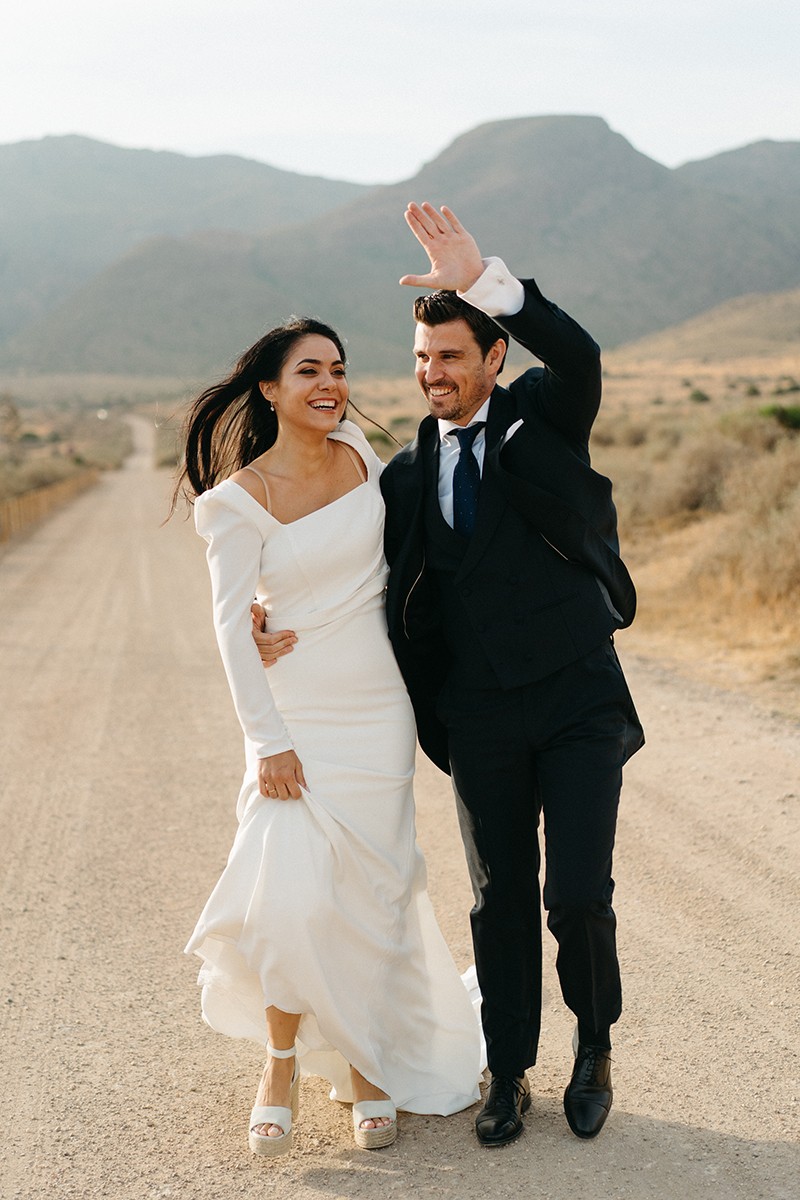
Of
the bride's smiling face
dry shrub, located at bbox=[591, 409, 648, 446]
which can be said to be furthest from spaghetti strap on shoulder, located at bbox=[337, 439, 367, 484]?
dry shrub, located at bbox=[591, 409, 648, 446]

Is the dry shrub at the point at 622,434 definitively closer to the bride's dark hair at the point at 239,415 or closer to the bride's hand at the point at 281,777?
the bride's dark hair at the point at 239,415

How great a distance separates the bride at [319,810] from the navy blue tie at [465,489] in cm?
30

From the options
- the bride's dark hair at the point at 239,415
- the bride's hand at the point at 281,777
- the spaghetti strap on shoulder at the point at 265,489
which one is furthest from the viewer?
the bride's dark hair at the point at 239,415

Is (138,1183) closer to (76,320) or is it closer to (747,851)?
(747,851)

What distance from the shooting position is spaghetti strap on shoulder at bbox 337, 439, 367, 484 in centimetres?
410

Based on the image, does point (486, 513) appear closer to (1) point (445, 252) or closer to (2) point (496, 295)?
(2) point (496, 295)

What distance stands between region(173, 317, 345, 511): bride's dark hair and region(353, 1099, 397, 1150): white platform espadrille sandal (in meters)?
1.95

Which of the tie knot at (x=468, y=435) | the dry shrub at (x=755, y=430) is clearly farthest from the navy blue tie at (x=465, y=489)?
the dry shrub at (x=755, y=430)

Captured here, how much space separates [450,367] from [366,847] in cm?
142

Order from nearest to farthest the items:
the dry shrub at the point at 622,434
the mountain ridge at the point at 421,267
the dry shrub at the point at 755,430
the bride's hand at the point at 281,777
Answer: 1. the bride's hand at the point at 281,777
2. the dry shrub at the point at 755,430
3. the dry shrub at the point at 622,434
4. the mountain ridge at the point at 421,267

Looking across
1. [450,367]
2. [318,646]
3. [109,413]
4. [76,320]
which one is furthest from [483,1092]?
[76,320]

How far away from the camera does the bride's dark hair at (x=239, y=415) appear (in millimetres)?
4070

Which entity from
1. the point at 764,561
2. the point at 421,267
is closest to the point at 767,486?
the point at 764,561

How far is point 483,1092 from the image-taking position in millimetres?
4051
